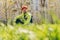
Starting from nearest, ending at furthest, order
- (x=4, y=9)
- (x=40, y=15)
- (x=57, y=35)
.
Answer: (x=57, y=35)
(x=40, y=15)
(x=4, y=9)

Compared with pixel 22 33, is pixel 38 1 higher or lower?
lower

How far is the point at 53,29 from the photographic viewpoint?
72 centimetres

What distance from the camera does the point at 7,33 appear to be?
33.1 inches

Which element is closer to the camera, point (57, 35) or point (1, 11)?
point (57, 35)

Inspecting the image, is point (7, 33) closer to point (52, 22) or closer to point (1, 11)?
point (52, 22)

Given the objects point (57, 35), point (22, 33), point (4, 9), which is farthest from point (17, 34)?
point (4, 9)

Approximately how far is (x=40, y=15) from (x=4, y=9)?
8.36 m

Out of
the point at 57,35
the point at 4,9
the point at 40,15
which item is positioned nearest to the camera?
the point at 57,35

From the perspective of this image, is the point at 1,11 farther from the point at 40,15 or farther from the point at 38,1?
the point at 40,15

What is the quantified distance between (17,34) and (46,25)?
0.33 feet

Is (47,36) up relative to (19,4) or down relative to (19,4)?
up

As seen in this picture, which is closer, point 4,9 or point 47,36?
point 47,36

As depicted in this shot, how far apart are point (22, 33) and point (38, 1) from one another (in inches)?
335

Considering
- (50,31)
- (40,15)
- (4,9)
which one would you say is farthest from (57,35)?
(4,9)
